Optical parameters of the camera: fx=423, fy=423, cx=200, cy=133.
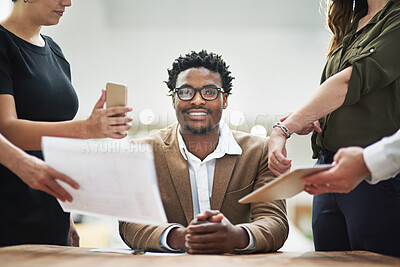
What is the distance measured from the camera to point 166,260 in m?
0.97

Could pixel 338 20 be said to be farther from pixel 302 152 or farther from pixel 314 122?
pixel 302 152

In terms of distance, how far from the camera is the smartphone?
112 cm

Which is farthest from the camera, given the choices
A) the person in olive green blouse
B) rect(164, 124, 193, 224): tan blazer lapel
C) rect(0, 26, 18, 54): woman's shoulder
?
rect(164, 124, 193, 224): tan blazer lapel

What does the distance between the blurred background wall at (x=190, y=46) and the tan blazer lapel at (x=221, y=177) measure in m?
2.94

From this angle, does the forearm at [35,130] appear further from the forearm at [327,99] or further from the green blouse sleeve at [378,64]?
the green blouse sleeve at [378,64]

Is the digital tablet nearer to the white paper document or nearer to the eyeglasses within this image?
the white paper document

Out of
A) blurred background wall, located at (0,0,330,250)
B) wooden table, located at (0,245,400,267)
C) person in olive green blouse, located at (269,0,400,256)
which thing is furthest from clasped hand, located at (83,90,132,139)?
blurred background wall, located at (0,0,330,250)

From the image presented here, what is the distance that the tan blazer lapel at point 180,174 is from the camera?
1.50m

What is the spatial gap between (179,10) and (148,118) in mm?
1210

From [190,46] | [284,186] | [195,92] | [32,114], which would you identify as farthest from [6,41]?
[190,46]

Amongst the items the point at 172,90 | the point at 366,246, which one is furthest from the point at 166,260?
the point at 172,90

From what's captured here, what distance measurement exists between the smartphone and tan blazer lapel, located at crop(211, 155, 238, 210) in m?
0.54

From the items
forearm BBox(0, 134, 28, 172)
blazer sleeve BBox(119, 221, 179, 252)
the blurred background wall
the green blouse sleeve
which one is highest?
the blurred background wall

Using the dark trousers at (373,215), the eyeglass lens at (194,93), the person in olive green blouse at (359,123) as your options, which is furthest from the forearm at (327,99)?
the eyeglass lens at (194,93)
